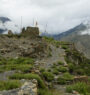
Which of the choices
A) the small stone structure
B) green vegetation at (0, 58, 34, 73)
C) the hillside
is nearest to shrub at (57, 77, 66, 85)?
the hillside

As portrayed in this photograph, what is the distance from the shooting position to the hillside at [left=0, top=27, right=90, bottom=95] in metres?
11.0

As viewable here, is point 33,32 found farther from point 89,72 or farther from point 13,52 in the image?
point 89,72

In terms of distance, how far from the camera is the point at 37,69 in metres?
17.6

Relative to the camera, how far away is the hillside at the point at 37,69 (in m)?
11.0

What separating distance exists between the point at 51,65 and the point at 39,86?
33.2 feet

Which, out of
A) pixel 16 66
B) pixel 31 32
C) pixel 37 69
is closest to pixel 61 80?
pixel 37 69

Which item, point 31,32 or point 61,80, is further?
point 31,32

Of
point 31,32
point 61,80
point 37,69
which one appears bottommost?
point 61,80

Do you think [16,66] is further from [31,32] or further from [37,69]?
[31,32]

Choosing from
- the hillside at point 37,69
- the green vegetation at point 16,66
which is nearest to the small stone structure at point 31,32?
the hillside at point 37,69

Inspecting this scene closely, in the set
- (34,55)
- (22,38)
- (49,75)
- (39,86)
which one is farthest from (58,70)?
(22,38)

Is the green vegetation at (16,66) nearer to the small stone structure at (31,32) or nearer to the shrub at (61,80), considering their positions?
the shrub at (61,80)

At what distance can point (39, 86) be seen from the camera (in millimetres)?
12805

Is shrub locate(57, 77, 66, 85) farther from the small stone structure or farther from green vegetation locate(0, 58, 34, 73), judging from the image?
the small stone structure
